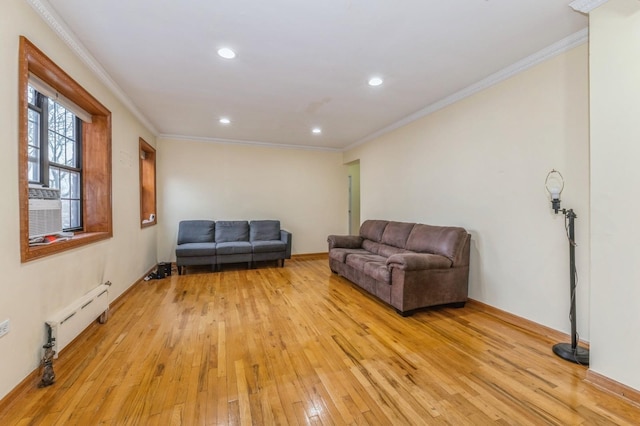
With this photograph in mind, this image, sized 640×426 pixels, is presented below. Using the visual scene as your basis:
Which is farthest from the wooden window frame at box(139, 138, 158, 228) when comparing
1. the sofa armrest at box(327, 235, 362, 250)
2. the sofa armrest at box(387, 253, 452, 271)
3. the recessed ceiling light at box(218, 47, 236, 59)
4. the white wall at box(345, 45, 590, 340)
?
the white wall at box(345, 45, 590, 340)

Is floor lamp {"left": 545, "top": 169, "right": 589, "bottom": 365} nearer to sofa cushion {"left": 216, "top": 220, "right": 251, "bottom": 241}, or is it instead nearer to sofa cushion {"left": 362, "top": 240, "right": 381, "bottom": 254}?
sofa cushion {"left": 362, "top": 240, "right": 381, "bottom": 254}

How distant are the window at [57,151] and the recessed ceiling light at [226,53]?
1.49 meters

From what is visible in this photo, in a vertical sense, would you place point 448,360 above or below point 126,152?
below

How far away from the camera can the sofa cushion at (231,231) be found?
5195mm

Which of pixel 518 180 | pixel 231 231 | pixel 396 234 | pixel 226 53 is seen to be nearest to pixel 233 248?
pixel 231 231

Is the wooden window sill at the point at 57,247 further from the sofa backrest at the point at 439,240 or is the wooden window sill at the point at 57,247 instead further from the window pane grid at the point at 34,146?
the sofa backrest at the point at 439,240

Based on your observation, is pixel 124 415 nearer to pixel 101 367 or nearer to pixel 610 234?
pixel 101 367

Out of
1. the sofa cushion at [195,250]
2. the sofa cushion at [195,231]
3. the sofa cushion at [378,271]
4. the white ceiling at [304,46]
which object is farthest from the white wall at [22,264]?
the sofa cushion at [378,271]

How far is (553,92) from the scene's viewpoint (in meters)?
2.43

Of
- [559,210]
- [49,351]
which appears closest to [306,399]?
[49,351]

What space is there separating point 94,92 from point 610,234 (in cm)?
455

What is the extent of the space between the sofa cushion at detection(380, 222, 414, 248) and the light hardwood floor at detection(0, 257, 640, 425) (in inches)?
43.6

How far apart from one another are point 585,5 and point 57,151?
14.7 ft

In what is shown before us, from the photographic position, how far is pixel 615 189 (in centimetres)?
172
